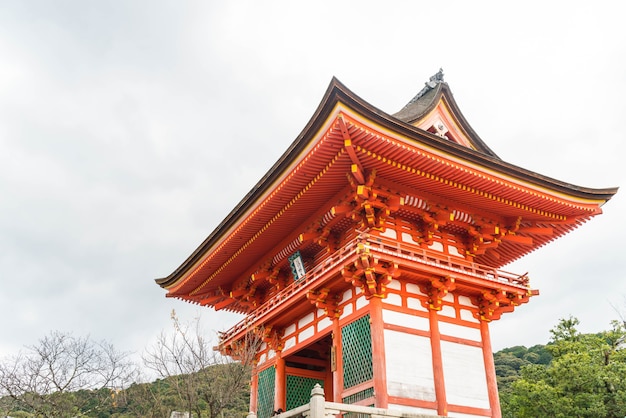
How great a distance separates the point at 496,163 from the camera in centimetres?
1366

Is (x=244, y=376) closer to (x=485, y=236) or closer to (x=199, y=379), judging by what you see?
(x=199, y=379)

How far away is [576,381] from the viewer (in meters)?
25.1

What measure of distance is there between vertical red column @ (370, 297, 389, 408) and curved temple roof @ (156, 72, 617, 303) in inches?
131

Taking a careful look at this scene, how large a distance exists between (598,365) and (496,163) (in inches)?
677

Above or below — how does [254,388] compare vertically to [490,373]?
above

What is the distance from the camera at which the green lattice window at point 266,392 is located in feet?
54.6

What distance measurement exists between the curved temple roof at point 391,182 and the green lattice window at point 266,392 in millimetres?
3515

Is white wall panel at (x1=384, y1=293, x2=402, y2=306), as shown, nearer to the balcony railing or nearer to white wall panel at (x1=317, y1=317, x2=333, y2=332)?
white wall panel at (x1=317, y1=317, x2=333, y2=332)

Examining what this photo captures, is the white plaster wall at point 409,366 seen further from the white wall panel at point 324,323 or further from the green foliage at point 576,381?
the green foliage at point 576,381

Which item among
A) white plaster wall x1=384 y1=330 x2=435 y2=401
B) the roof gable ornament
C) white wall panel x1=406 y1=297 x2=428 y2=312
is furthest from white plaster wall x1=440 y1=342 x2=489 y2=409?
the roof gable ornament

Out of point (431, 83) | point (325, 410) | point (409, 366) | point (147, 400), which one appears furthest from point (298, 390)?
point (431, 83)

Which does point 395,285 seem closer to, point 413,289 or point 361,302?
point 413,289

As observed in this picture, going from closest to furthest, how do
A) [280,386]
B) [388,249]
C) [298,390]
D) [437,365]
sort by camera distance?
[437,365] < [388,249] < [280,386] < [298,390]

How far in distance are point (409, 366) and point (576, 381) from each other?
1623 cm
